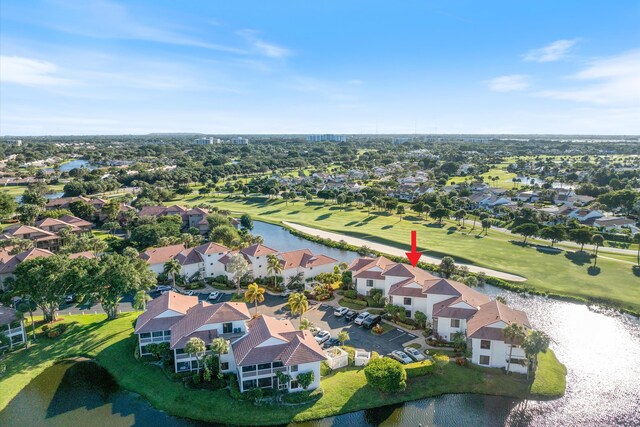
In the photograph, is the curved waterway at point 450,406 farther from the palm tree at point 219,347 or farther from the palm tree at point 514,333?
the palm tree at point 219,347

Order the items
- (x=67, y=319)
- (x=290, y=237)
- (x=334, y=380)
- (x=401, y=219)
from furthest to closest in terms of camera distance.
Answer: (x=401, y=219)
(x=290, y=237)
(x=67, y=319)
(x=334, y=380)

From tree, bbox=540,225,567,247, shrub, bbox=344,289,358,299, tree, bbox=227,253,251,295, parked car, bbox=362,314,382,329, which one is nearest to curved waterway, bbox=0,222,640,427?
parked car, bbox=362,314,382,329

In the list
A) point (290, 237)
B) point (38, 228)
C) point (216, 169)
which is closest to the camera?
point (38, 228)

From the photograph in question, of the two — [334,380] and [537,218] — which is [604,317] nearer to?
[334,380]

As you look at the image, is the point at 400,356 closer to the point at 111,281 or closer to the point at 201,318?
the point at 201,318

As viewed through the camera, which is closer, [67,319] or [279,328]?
[279,328]

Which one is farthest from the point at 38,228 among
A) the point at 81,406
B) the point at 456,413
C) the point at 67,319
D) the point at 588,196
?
the point at 588,196

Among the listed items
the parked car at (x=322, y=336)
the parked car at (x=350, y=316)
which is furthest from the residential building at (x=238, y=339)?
the parked car at (x=350, y=316)

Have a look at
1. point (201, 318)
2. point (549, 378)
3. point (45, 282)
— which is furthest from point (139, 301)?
point (549, 378)
